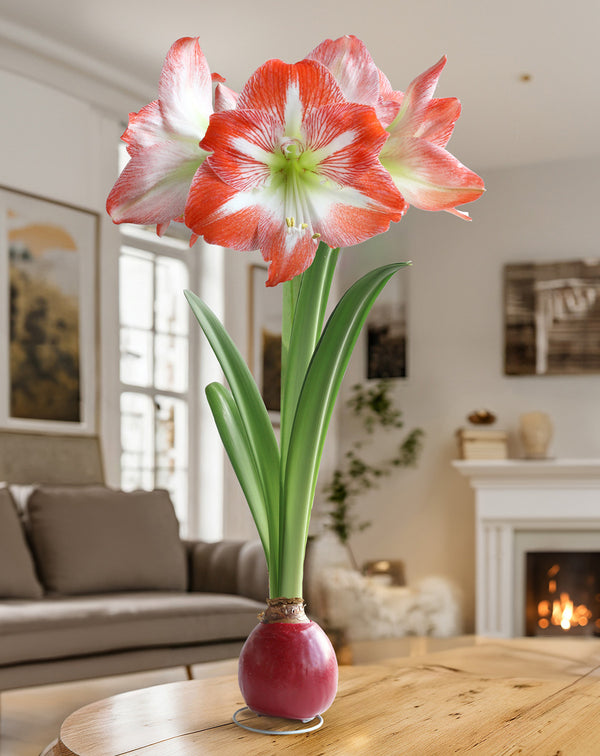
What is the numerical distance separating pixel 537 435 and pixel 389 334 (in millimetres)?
1220

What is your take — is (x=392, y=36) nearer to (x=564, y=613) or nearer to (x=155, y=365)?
(x=155, y=365)

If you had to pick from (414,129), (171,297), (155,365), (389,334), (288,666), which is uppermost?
(171,297)

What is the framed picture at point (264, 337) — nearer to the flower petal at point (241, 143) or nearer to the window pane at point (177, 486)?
the window pane at point (177, 486)

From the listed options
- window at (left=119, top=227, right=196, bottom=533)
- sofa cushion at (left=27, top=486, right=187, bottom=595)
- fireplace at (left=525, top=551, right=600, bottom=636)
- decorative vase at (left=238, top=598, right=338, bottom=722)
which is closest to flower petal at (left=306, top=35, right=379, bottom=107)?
decorative vase at (left=238, top=598, right=338, bottom=722)

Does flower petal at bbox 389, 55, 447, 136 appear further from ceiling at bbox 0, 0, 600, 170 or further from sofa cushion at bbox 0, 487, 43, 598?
ceiling at bbox 0, 0, 600, 170

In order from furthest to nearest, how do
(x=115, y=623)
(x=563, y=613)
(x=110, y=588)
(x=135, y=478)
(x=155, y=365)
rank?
1. (x=563, y=613)
2. (x=155, y=365)
3. (x=135, y=478)
4. (x=110, y=588)
5. (x=115, y=623)

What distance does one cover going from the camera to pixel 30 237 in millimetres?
4023

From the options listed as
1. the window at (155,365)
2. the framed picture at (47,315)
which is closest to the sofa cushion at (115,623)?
the framed picture at (47,315)

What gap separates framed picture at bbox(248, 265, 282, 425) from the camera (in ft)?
17.2

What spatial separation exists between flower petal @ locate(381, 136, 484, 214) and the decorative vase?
0.46 m

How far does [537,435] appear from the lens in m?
5.16

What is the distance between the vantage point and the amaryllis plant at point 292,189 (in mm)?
842

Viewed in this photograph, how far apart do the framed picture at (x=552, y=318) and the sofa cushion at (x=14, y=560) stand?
333cm

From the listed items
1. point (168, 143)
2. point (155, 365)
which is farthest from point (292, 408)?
point (155, 365)
